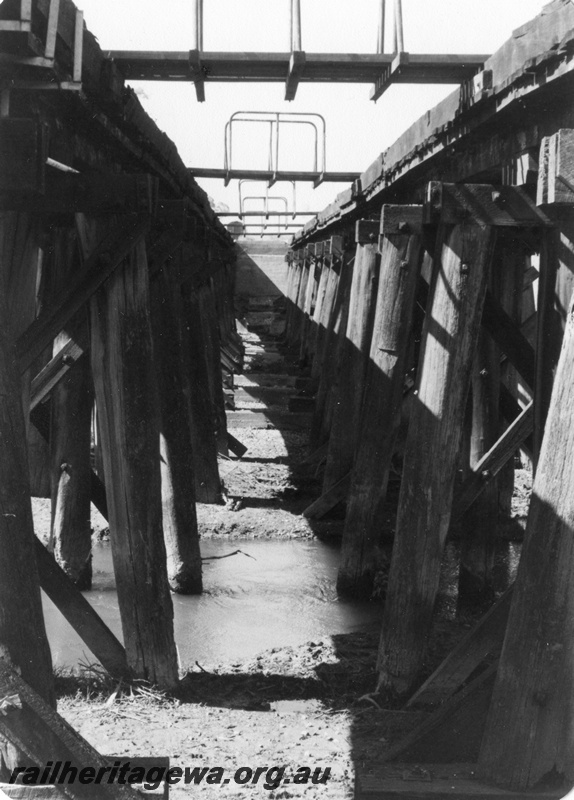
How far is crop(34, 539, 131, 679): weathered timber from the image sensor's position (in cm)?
314

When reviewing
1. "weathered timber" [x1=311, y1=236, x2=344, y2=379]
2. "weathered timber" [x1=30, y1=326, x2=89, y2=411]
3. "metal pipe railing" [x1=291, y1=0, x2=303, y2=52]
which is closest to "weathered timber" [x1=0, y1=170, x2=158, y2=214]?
"weathered timber" [x1=30, y1=326, x2=89, y2=411]

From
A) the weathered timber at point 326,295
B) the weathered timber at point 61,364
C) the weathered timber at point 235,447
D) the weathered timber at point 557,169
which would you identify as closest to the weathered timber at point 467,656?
the weathered timber at point 557,169

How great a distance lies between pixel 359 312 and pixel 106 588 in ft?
8.17

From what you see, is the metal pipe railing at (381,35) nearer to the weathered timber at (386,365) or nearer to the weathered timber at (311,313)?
the weathered timber at (386,365)

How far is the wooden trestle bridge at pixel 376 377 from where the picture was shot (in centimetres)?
253

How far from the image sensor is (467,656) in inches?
127

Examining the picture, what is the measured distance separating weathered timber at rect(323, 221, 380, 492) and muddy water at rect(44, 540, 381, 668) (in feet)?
2.07

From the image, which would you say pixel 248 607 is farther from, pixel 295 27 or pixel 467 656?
pixel 295 27

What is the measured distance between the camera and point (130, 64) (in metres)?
4.08

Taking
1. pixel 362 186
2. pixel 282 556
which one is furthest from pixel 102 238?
pixel 362 186

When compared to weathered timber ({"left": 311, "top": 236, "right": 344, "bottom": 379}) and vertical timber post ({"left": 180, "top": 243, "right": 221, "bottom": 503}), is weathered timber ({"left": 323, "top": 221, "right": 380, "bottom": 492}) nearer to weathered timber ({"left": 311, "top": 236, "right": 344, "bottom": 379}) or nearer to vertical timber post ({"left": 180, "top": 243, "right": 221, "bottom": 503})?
vertical timber post ({"left": 180, "top": 243, "right": 221, "bottom": 503})

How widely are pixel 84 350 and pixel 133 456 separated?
716 mm

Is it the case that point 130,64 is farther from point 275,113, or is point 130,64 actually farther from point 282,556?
point 275,113

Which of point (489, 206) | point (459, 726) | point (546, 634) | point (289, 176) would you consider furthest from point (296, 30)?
→ point (289, 176)
